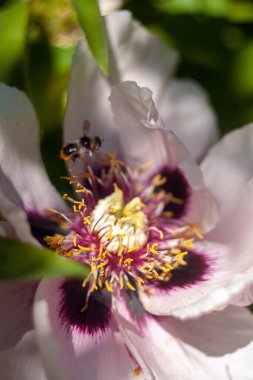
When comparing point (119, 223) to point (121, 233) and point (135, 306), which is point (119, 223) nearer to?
point (121, 233)

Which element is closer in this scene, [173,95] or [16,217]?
[16,217]

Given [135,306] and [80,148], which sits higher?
[80,148]

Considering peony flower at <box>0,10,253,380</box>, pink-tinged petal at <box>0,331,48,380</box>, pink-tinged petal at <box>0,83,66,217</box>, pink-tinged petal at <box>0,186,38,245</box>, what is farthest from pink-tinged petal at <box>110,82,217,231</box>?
pink-tinged petal at <box>0,331,48,380</box>

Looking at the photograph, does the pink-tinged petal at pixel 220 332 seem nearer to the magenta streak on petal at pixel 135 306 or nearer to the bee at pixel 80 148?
the magenta streak on petal at pixel 135 306

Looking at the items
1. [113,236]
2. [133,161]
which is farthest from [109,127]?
[113,236]

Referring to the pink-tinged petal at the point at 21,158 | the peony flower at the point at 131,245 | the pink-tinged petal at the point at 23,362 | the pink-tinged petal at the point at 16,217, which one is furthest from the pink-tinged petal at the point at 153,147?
the pink-tinged petal at the point at 23,362

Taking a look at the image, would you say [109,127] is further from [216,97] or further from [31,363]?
[31,363]

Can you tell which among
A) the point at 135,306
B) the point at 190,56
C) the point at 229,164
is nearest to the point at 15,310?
the point at 135,306

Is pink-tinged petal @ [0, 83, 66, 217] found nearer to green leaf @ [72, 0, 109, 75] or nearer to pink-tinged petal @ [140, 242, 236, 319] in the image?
green leaf @ [72, 0, 109, 75]
